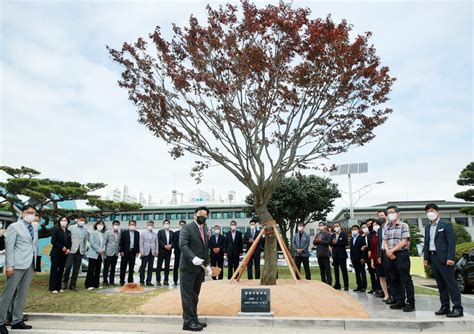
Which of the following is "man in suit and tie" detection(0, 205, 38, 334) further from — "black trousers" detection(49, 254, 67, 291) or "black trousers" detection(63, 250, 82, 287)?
"black trousers" detection(63, 250, 82, 287)

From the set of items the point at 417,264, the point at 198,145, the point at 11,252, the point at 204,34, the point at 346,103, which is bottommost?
the point at 417,264

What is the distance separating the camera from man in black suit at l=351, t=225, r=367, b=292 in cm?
1157

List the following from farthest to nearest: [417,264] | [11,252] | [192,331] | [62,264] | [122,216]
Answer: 1. [122,216]
2. [417,264]
3. [62,264]
4. [11,252]
5. [192,331]

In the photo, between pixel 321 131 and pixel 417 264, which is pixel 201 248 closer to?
pixel 321 131

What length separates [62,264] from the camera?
1116 centimetres

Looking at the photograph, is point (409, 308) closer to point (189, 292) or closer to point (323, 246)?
point (323, 246)

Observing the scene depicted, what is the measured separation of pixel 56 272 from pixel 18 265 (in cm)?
399

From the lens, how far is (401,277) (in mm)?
8445

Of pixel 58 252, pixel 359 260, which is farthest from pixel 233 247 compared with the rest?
pixel 58 252

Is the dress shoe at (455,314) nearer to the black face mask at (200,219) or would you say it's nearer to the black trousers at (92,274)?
the black face mask at (200,219)

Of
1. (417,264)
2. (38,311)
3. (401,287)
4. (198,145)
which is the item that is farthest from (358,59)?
(417,264)

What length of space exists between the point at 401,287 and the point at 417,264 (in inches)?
648

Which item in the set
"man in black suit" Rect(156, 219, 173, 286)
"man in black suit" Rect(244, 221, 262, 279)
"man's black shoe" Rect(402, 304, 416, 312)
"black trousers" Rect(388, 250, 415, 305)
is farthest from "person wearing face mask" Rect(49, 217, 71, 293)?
"man's black shoe" Rect(402, 304, 416, 312)

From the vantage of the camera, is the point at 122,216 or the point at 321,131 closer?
the point at 321,131
